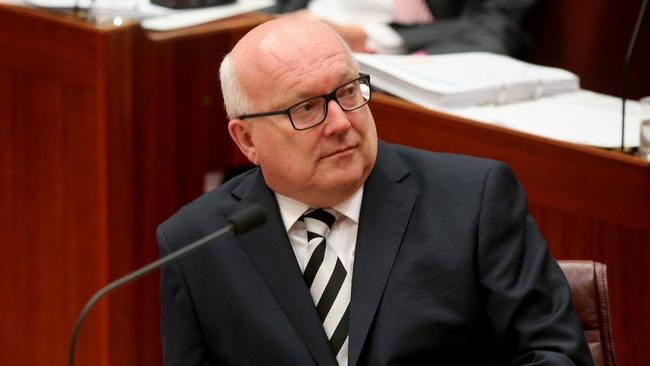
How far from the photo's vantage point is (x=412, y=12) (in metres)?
4.57

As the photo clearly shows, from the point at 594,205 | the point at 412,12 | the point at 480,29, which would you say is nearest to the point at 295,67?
the point at 594,205

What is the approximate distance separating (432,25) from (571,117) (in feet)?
3.74

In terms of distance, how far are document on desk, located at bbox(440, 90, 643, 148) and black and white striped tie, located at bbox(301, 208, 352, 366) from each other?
3.03ft

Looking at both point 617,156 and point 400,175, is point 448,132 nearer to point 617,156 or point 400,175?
point 617,156

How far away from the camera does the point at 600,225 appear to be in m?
3.10

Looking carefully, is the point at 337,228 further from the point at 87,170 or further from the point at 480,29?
the point at 480,29

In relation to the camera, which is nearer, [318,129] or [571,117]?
[318,129]

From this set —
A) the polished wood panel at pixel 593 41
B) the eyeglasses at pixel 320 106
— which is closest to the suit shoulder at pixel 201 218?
the eyeglasses at pixel 320 106

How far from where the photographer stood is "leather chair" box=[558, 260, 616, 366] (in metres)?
2.51

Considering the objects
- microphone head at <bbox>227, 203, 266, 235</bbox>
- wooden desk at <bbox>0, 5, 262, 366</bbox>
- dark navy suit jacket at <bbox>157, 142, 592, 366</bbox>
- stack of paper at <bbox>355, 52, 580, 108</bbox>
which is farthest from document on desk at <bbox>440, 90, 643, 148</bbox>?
microphone head at <bbox>227, 203, 266, 235</bbox>

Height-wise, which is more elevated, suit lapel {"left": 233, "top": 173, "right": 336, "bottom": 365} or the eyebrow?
the eyebrow

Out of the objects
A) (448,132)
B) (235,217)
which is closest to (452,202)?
(235,217)

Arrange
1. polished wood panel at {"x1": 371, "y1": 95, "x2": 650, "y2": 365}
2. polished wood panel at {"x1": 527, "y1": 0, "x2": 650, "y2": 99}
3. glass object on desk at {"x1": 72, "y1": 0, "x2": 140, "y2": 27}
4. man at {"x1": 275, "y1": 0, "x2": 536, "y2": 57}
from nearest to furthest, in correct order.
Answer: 1. polished wood panel at {"x1": 371, "y1": 95, "x2": 650, "y2": 365}
2. glass object on desk at {"x1": 72, "y1": 0, "x2": 140, "y2": 27}
3. man at {"x1": 275, "y1": 0, "x2": 536, "y2": 57}
4. polished wood panel at {"x1": 527, "y1": 0, "x2": 650, "y2": 99}

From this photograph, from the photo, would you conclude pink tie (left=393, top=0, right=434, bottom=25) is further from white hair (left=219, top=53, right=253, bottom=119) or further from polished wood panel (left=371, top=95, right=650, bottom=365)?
white hair (left=219, top=53, right=253, bottom=119)
